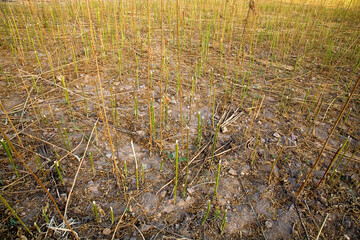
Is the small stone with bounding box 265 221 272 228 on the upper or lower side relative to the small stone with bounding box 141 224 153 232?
lower

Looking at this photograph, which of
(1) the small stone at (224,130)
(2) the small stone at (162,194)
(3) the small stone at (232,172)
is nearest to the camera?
(2) the small stone at (162,194)

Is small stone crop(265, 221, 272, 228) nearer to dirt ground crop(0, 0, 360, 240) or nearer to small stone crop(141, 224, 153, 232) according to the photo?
dirt ground crop(0, 0, 360, 240)

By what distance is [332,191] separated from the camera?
147 centimetres

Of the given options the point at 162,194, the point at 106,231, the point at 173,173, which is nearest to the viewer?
the point at 106,231

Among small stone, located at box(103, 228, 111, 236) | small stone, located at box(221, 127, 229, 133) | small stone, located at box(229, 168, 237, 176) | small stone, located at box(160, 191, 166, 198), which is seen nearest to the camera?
small stone, located at box(103, 228, 111, 236)

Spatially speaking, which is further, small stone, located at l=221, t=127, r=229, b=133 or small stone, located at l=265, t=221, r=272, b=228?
small stone, located at l=221, t=127, r=229, b=133

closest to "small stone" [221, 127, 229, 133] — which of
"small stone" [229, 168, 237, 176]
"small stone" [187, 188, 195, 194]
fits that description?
"small stone" [229, 168, 237, 176]

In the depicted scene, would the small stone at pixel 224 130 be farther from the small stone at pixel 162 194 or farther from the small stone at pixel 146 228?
the small stone at pixel 146 228

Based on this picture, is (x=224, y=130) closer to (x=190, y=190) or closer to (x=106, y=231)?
(x=190, y=190)

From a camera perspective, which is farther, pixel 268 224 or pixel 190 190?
pixel 190 190

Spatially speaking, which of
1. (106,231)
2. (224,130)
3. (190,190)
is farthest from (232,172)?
(106,231)

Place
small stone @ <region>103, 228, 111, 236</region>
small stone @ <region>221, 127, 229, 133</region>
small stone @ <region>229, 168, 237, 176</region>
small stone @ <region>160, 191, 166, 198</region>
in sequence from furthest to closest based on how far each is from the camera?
small stone @ <region>221, 127, 229, 133</region> → small stone @ <region>229, 168, 237, 176</region> → small stone @ <region>160, 191, 166, 198</region> → small stone @ <region>103, 228, 111, 236</region>

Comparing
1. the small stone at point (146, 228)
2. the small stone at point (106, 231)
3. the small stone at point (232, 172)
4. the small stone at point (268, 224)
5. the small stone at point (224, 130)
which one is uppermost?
the small stone at point (224, 130)

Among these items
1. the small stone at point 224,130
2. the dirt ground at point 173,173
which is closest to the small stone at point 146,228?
the dirt ground at point 173,173
